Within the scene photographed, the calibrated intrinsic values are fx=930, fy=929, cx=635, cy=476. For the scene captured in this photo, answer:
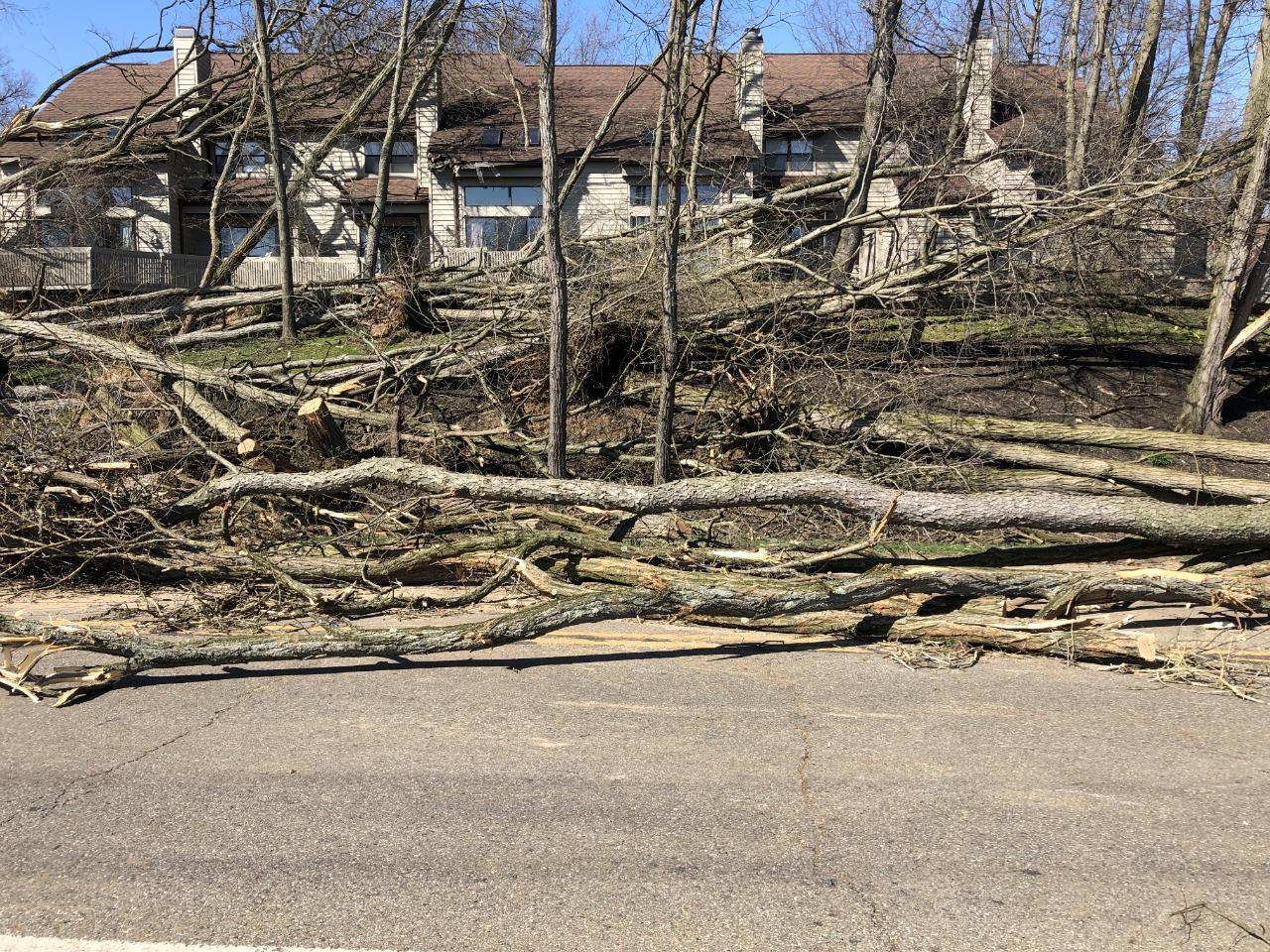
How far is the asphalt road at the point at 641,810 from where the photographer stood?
304 centimetres

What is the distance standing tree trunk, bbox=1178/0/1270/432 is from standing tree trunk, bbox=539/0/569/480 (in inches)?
322

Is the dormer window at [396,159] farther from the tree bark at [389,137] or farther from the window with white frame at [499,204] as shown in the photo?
the tree bark at [389,137]

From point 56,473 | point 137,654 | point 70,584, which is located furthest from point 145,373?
point 137,654

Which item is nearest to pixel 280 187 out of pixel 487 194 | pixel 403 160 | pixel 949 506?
pixel 487 194

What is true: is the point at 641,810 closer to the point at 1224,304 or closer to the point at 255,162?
the point at 1224,304

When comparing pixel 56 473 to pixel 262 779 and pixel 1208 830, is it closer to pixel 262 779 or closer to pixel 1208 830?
pixel 262 779

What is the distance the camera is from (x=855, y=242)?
13352 mm

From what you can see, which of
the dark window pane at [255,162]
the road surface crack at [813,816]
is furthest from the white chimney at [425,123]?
the road surface crack at [813,816]

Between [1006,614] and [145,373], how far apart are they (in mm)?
9202

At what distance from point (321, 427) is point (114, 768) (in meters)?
5.04

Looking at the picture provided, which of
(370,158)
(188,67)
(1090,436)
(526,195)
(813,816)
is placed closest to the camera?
(813,816)

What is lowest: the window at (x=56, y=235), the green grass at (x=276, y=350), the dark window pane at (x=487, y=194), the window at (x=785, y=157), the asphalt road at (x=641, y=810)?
the asphalt road at (x=641, y=810)

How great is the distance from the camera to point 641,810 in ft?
12.3

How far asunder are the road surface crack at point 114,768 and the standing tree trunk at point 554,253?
415 cm
